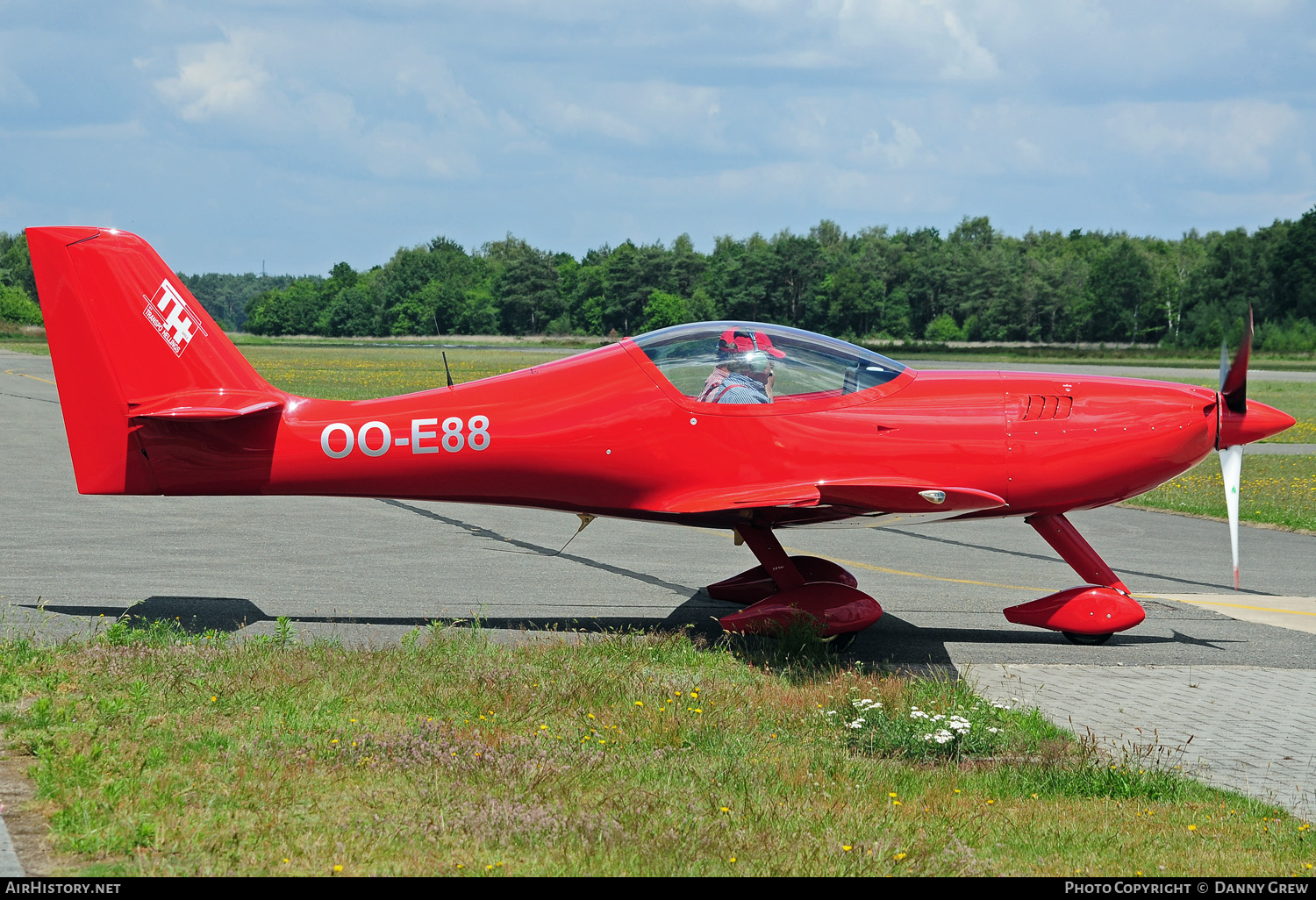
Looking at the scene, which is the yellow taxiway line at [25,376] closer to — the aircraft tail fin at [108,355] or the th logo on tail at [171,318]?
the aircraft tail fin at [108,355]

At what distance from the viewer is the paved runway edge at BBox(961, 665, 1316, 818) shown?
21.4ft

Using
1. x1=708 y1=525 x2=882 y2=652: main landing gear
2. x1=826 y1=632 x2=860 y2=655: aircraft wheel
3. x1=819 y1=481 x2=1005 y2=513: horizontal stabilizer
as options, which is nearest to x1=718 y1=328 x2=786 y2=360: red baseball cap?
x1=819 y1=481 x2=1005 y2=513: horizontal stabilizer

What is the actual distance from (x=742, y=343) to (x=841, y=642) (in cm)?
259

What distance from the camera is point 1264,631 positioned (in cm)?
1033

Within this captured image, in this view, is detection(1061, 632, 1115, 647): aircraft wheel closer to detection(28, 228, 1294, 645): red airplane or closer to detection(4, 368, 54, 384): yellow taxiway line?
detection(28, 228, 1294, 645): red airplane

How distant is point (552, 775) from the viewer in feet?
18.5

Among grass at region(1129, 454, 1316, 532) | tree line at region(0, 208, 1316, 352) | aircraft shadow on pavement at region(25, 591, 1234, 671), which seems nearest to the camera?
aircraft shadow on pavement at region(25, 591, 1234, 671)

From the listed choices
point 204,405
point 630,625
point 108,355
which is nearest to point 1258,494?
point 630,625

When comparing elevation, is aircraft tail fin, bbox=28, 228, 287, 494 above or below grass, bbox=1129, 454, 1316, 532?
above

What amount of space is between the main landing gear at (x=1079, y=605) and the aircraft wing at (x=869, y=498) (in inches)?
47.8

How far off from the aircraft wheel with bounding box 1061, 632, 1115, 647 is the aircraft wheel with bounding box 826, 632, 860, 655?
191 cm

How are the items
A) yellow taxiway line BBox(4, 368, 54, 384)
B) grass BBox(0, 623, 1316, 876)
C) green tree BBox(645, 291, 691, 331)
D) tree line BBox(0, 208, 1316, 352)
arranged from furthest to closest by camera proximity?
green tree BBox(645, 291, 691, 331)
tree line BBox(0, 208, 1316, 352)
yellow taxiway line BBox(4, 368, 54, 384)
grass BBox(0, 623, 1316, 876)

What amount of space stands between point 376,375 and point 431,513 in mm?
42219

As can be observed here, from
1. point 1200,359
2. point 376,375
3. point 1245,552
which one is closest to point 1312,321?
point 1200,359
